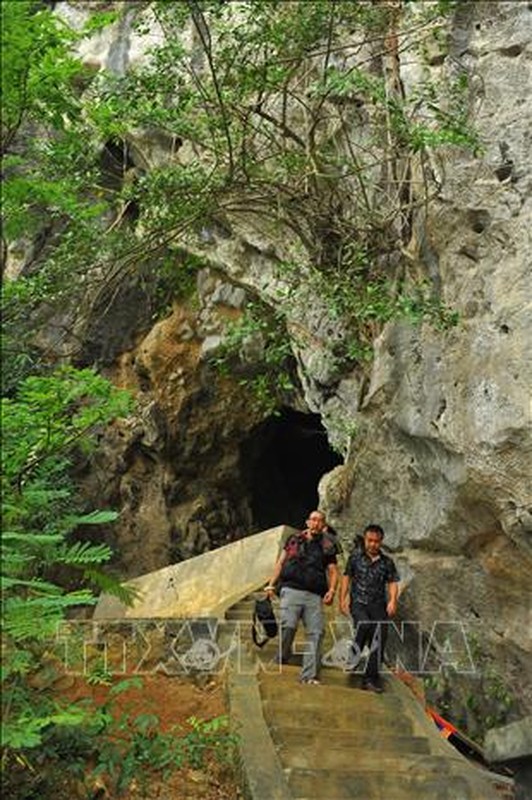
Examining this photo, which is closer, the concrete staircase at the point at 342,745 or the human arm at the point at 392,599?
the concrete staircase at the point at 342,745

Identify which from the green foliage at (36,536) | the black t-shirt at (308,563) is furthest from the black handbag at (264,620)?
the green foliage at (36,536)

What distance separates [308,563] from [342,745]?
1.63 m

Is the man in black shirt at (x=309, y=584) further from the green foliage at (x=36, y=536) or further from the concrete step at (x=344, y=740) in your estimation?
the green foliage at (x=36, y=536)

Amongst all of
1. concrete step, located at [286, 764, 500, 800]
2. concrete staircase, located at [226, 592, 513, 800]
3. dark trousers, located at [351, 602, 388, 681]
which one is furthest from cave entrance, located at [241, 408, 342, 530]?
concrete step, located at [286, 764, 500, 800]

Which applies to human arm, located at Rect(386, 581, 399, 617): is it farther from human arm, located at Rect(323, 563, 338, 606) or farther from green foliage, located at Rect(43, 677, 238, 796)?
green foliage, located at Rect(43, 677, 238, 796)

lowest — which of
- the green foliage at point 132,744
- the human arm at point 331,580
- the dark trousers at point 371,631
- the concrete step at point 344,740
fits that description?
the concrete step at point 344,740

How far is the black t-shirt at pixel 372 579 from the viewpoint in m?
8.55

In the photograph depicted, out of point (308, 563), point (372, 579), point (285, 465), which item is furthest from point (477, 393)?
point (285, 465)

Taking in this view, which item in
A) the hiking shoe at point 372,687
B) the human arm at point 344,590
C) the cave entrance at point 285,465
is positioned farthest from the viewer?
the cave entrance at point 285,465

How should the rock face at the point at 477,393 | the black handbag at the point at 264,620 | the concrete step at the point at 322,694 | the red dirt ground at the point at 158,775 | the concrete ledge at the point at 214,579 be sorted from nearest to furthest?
the red dirt ground at the point at 158,775 → the concrete step at the point at 322,694 → the black handbag at the point at 264,620 → the rock face at the point at 477,393 → the concrete ledge at the point at 214,579

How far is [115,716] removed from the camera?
7.21 meters

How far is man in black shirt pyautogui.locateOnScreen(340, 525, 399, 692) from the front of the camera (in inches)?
335

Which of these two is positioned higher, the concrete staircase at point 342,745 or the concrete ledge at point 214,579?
the concrete ledge at point 214,579

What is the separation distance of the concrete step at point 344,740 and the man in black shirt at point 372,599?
80 cm
